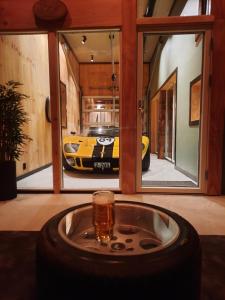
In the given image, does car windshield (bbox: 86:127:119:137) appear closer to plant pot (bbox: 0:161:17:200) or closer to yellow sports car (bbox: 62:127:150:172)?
yellow sports car (bbox: 62:127:150:172)

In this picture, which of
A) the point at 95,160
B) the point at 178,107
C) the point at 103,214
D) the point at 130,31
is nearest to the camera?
the point at 103,214

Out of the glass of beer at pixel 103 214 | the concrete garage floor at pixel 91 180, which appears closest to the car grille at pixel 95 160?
the concrete garage floor at pixel 91 180

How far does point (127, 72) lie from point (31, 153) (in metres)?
2.33

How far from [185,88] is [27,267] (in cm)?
369

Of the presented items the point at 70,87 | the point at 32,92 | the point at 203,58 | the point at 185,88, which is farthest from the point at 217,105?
the point at 70,87

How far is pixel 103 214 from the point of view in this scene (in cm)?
99

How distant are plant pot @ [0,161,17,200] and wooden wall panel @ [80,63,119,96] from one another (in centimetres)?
628

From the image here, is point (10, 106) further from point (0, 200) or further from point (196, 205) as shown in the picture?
point (196, 205)

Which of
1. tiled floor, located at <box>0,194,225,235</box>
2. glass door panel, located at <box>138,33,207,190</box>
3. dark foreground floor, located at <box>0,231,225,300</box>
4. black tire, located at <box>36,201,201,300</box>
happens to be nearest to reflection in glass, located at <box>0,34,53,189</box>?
tiled floor, located at <box>0,194,225,235</box>

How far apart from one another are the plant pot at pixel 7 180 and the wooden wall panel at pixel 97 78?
20.6 feet

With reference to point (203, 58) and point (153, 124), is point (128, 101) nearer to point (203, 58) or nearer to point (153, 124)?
point (203, 58)

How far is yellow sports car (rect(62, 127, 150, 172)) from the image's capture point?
350 cm

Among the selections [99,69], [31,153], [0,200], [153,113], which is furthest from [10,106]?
[99,69]

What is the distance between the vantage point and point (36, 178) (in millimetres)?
3656
